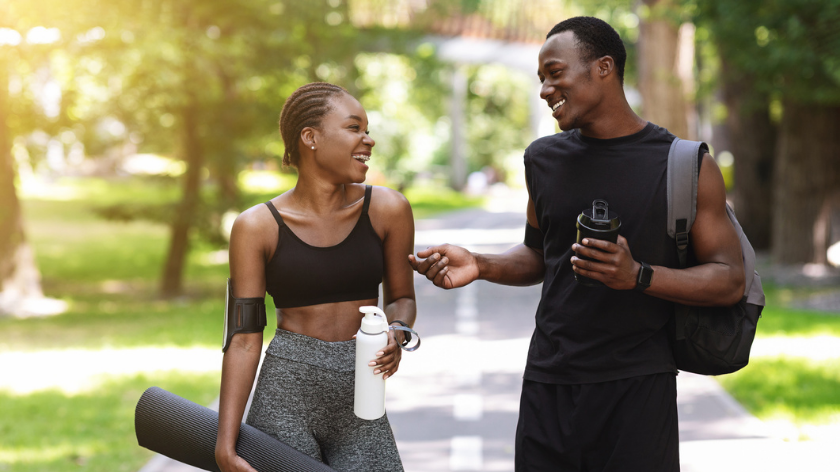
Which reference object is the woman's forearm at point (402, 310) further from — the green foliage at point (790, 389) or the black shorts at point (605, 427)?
the green foliage at point (790, 389)

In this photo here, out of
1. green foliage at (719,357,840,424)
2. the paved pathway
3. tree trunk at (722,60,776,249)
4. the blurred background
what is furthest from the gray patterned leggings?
tree trunk at (722,60,776,249)

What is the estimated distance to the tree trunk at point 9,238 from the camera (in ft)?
47.8

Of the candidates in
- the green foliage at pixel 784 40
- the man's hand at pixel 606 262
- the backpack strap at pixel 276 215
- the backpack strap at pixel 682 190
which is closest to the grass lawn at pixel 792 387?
the green foliage at pixel 784 40

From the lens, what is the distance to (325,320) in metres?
2.83

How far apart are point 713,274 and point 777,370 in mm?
6460

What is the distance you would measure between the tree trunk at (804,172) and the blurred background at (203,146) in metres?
0.03

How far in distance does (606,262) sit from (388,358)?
0.71 m

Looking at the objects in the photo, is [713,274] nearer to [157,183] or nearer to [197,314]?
[197,314]

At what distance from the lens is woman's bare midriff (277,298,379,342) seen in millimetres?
2830

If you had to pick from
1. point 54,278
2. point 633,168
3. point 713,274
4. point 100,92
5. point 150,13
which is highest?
point 150,13

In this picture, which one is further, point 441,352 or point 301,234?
point 441,352

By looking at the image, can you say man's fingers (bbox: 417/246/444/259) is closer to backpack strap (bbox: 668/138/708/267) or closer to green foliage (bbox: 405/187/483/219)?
backpack strap (bbox: 668/138/708/267)

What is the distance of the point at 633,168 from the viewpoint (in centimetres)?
279

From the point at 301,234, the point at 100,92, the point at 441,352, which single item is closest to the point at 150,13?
the point at 100,92
